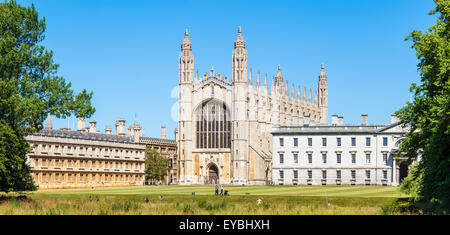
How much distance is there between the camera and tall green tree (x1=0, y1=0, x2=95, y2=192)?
3759cm

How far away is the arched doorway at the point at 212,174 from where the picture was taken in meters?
108

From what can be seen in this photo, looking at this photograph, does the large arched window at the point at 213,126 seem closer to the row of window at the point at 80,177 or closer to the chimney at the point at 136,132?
the chimney at the point at 136,132

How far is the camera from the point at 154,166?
108125 millimetres

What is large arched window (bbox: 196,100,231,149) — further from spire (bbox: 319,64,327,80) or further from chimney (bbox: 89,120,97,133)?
spire (bbox: 319,64,327,80)

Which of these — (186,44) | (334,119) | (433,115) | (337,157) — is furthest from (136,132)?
(433,115)

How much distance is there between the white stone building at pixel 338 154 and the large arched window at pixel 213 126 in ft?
45.7

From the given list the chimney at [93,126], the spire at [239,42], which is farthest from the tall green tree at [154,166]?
the spire at [239,42]

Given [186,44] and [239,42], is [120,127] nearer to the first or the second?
[186,44]

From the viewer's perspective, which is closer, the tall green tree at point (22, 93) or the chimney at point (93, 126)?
the tall green tree at point (22, 93)

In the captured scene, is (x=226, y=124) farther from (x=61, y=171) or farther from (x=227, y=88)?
(x=61, y=171)

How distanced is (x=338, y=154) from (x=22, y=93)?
61.4 meters
